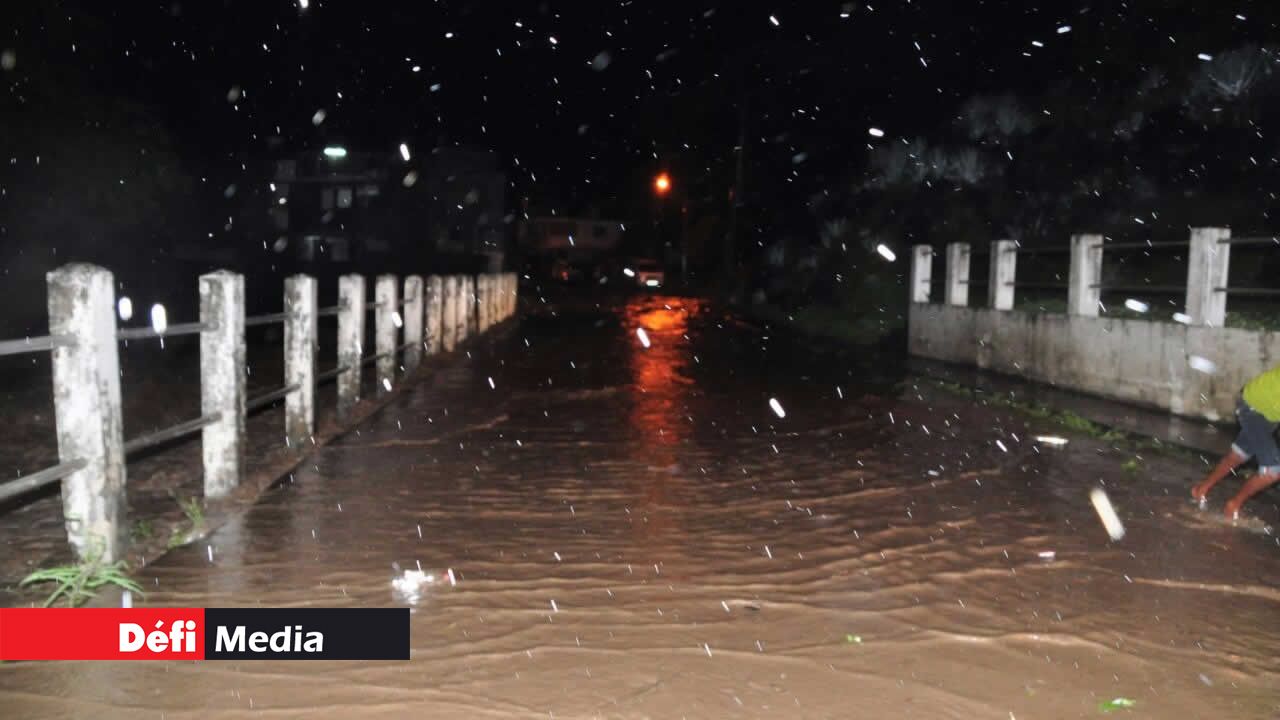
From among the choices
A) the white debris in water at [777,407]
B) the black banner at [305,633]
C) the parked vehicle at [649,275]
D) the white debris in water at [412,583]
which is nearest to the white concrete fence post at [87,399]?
the black banner at [305,633]

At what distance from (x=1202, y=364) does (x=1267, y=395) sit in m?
4.83

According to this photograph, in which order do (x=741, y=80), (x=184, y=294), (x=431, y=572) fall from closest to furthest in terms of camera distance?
(x=431, y=572) < (x=184, y=294) < (x=741, y=80)

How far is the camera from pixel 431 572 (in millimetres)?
5879

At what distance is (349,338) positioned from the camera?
11.5 m

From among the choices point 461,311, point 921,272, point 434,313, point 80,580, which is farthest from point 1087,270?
point 80,580

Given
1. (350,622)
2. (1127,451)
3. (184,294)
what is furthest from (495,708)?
(184,294)

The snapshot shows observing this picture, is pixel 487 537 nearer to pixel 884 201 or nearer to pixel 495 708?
pixel 495 708

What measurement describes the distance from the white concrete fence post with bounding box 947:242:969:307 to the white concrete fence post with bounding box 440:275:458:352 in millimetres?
7913

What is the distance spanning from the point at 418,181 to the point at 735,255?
15.4 meters

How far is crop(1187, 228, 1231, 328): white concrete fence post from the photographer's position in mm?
11531

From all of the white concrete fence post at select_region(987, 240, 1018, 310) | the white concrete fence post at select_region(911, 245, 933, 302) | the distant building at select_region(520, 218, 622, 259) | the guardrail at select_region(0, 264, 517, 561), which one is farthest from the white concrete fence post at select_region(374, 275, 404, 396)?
the distant building at select_region(520, 218, 622, 259)

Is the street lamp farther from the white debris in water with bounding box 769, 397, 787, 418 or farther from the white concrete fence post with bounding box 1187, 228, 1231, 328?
the white concrete fence post with bounding box 1187, 228, 1231, 328

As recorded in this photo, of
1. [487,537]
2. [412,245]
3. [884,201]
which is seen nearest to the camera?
[487,537]

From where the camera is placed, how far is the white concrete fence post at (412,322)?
15469mm
